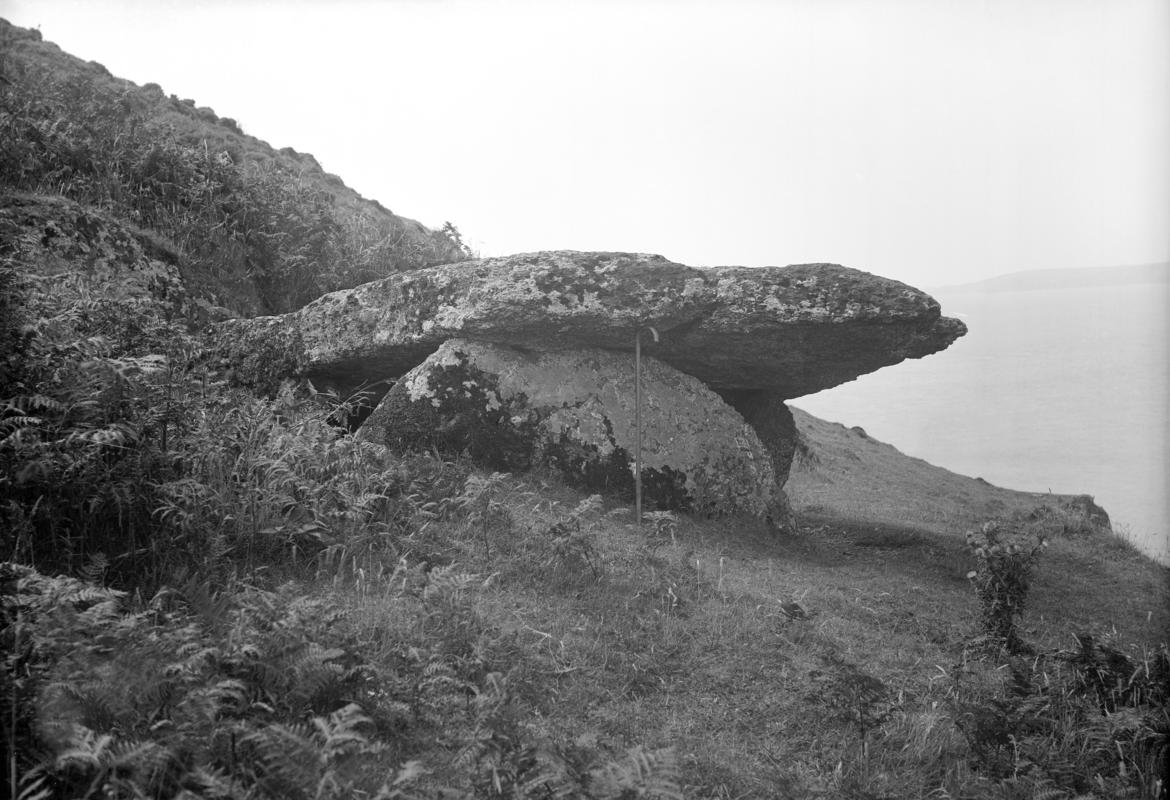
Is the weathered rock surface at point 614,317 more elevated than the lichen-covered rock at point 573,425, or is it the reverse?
the weathered rock surface at point 614,317

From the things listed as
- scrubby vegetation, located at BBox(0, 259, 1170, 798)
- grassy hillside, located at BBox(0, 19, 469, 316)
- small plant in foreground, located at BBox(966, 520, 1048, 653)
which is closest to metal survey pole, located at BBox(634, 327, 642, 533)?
scrubby vegetation, located at BBox(0, 259, 1170, 798)

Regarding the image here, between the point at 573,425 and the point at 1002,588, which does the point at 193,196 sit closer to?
the point at 573,425

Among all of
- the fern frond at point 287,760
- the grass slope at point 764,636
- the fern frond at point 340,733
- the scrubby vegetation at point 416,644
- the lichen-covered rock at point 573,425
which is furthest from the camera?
the lichen-covered rock at point 573,425

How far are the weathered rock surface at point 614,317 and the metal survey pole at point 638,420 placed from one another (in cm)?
12

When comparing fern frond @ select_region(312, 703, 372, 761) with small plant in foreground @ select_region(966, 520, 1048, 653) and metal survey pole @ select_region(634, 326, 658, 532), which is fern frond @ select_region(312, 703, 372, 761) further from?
metal survey pole @ select_region(634, 326, 658, 532)

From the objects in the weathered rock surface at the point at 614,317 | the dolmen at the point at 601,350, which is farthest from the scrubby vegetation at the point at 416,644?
the weathered rock surface at the point at 614,317

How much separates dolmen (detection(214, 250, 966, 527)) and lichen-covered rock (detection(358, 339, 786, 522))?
0.05ft

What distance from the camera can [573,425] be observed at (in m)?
9.03

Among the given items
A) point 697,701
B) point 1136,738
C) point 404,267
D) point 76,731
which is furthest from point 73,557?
point 404,267

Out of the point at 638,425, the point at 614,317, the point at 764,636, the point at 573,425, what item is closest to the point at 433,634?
the point at 764,636

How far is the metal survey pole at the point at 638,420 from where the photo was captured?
863 cm

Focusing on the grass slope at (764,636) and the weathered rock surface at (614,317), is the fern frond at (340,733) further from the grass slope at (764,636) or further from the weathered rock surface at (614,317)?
the weathered rock surface at (614,317)

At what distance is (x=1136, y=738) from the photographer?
4352 millimetres

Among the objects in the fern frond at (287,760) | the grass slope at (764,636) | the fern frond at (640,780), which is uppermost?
the fern frond at (287,760)
